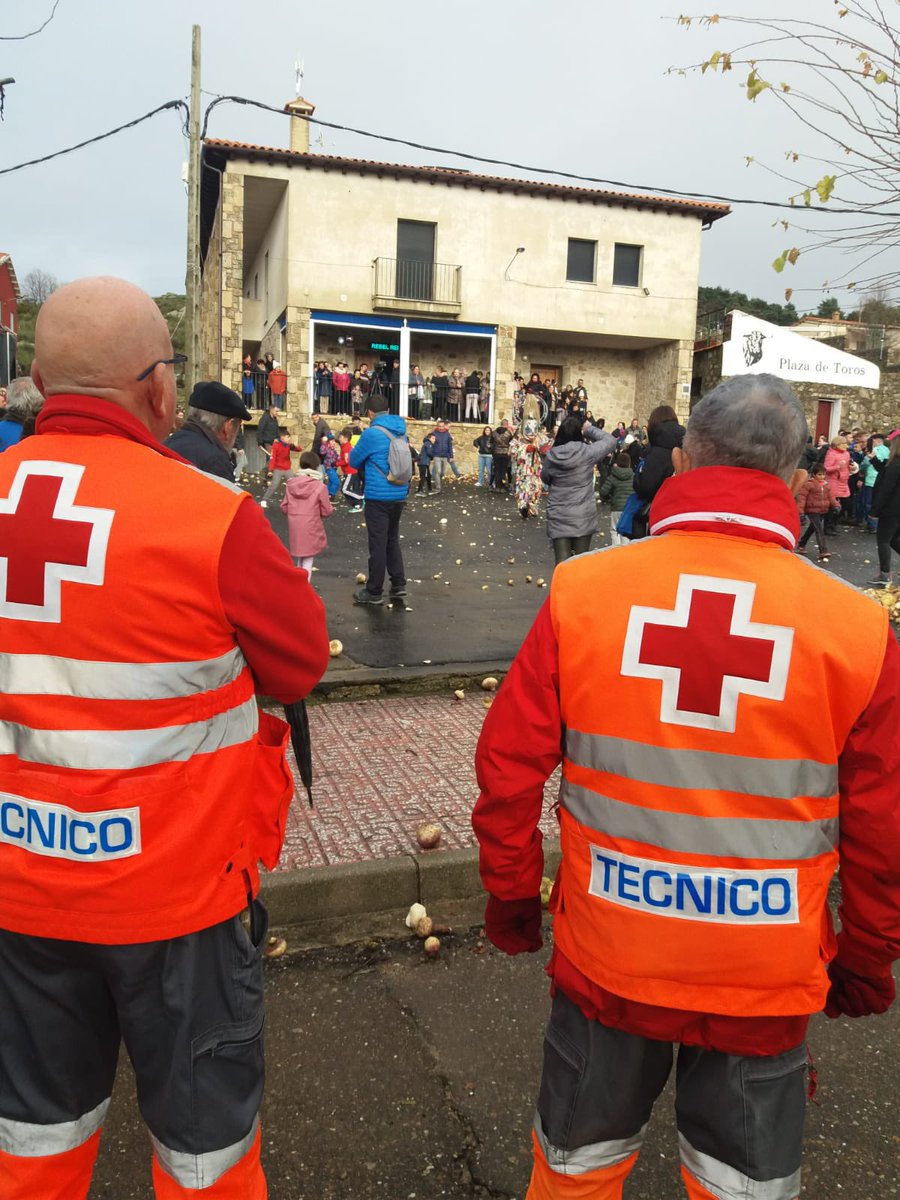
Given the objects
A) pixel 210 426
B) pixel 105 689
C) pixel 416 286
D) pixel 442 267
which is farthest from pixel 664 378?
pixel 105 689

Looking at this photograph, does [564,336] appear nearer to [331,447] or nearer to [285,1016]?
[331,447]

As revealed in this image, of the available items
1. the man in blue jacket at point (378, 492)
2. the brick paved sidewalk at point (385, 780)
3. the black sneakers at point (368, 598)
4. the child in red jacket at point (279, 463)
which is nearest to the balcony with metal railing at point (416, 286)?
the child in red jacket at point (279, 463)

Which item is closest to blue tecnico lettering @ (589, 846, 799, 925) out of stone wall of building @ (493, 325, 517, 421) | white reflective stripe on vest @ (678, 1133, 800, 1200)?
white reflective stripe on vest @ (678, 1133, 800, 1200)

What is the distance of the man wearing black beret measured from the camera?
5000mm

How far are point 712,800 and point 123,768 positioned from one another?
105 cm

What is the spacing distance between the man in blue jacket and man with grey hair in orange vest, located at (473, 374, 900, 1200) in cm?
718

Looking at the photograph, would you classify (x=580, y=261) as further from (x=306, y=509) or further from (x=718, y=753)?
(x=718, y=753)

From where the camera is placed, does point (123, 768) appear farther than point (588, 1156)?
No

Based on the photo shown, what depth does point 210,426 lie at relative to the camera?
5.16m

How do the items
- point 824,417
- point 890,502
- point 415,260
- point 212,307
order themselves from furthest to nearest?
1. point 212,307
2. point 824,417
3. point 415,260
4. point 890,502

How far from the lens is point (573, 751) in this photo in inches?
70.4

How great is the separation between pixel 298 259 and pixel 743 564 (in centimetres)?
2714

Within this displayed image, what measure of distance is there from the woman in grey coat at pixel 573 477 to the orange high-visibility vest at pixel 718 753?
7060mm

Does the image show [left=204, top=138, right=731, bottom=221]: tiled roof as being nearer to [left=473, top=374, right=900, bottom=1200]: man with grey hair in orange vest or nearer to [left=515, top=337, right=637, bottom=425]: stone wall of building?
[left=515, top=337, right=637, bottom=425]: stone wall of building
